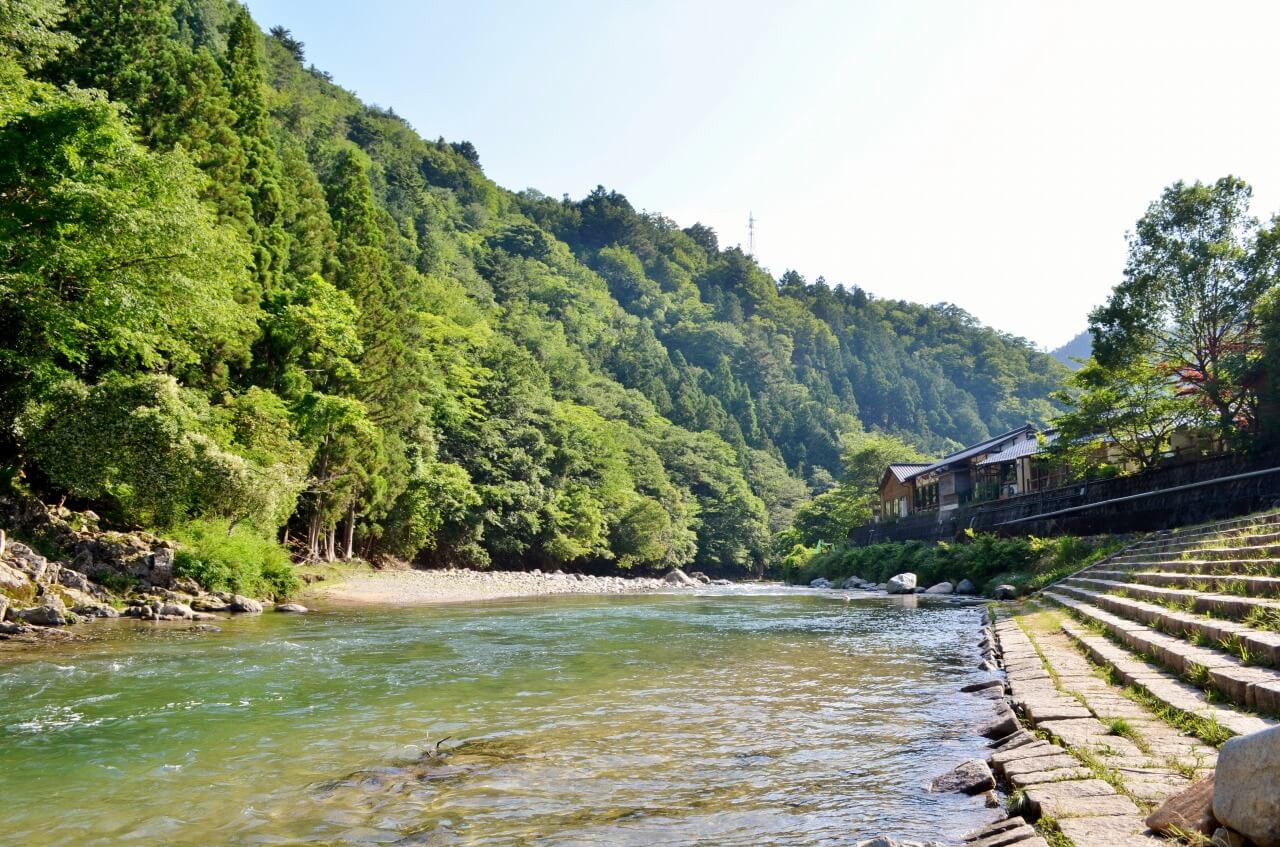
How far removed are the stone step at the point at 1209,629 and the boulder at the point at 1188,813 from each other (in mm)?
2701

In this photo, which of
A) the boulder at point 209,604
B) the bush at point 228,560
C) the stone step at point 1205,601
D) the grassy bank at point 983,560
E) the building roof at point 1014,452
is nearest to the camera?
the stone step at point 1205,601

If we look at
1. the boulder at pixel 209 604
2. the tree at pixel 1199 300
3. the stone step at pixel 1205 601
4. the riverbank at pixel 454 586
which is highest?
the tree at pixel 1199 300

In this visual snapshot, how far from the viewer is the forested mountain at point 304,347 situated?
1738 cm

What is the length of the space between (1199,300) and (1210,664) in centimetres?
2296


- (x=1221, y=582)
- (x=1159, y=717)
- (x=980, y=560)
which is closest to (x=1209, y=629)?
(x=1159, y=717)

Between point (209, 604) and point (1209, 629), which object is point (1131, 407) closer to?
point (1209, 629)

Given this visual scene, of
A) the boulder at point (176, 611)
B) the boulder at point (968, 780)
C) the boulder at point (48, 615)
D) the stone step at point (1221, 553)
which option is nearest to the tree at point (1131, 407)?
the stone step at point (1221, 553)

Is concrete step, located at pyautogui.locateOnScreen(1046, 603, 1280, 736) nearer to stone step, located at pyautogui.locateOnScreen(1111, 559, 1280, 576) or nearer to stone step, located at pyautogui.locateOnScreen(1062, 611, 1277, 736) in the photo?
stone step, located at pyautogui.locateOnScreen(1062, 611, 1277, 736)

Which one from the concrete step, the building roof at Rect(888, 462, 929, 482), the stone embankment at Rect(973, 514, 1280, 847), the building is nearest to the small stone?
the stone embankment at Rect(973, 514, 1280, 847)

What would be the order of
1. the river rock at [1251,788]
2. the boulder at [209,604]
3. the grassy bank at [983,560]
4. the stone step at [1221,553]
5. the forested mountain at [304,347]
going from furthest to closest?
the grassy bank at [983,560]
the boulder at [209,604]
the forested mountain at [304,347]
the stone step at [1221,553]
the river rock at [1251,788]

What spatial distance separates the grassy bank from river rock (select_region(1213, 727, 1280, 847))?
1964cm

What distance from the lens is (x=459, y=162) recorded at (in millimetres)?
118062

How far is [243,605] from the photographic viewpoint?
19750 millimetres

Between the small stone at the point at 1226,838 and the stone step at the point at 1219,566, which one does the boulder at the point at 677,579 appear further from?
the small stone at the point at 1226,838
